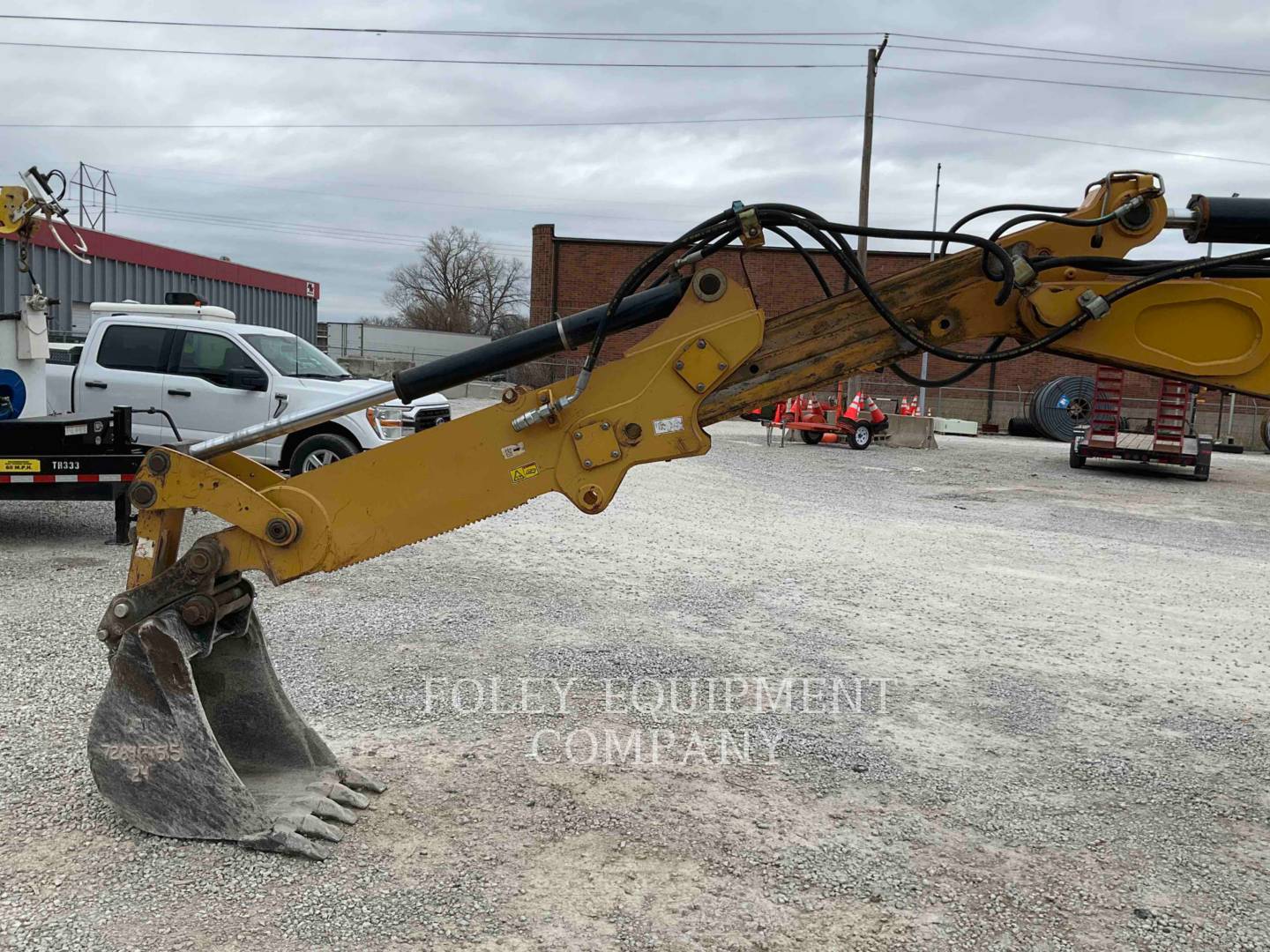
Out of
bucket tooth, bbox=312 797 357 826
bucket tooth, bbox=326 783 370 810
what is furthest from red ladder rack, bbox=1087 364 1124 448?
bucket tooth, bbox=312 797 357 826

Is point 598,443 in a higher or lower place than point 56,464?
higher

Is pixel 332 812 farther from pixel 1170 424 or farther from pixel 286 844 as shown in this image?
pixel 1170 424

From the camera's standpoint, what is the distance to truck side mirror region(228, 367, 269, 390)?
10.9m

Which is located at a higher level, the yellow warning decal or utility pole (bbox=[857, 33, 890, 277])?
utility pole (bbox=[857, 33, 890, 277])

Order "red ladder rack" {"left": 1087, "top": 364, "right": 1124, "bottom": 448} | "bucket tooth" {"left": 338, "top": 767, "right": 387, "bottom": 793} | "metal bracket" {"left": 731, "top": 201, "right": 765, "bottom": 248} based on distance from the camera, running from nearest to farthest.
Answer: "metal bracket" {"left": 731, "top": 201, "right": 765, "bottom": 248}, "bucket tooth" {"left": 338, "top": 767, "right": 387, "bottom": 793}, "red ladder rack" {"left": 1087, "top": 364, "right": 1124, "bottom": 448}

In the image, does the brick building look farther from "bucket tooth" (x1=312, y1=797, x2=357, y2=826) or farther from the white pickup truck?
"bucket tooth" (x1=312, y1=797, x2=357, y2=826)

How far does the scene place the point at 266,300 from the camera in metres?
36.8

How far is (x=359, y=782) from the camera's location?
416cm

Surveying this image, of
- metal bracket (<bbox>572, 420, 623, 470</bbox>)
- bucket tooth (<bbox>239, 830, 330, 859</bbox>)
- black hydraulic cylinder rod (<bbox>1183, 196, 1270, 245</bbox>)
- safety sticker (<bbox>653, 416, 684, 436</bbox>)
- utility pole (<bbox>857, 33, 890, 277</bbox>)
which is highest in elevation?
utility pole (<bbox>857, 33, 890, 277</bbox>)

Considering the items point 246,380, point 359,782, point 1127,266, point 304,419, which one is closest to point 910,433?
point 246,380

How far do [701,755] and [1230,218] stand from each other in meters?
2.96

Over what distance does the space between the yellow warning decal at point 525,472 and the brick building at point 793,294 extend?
30784 mm

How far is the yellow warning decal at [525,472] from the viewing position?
11.9 feet

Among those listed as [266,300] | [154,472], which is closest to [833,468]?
[154,472]
